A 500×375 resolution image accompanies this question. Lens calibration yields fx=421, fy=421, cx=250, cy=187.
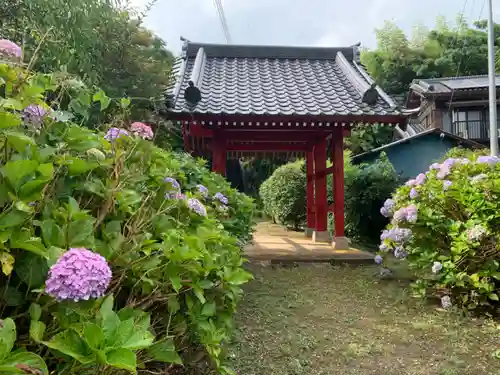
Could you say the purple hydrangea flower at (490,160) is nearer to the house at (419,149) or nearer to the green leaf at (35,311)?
the green leaf at (35,311)

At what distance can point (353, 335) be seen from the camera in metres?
3.22

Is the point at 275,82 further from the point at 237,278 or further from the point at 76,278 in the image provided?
the point at 76,278

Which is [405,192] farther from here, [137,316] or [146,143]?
[137,316]

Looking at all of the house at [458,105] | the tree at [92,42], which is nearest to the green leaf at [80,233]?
the tree at [92,42]

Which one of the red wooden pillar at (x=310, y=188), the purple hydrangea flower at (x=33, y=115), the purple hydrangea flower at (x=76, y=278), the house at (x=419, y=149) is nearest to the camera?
the purple hydrangea flower at (x=76, y=278)

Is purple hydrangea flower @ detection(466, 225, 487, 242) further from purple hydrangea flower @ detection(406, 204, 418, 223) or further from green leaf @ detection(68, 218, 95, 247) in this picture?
green leaf @ detection(68, 218, 95, 247)

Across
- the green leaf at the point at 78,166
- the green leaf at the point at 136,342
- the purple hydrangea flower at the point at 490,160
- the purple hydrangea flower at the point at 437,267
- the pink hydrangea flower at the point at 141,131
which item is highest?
the purple hydrangea flower at the point at 490,160

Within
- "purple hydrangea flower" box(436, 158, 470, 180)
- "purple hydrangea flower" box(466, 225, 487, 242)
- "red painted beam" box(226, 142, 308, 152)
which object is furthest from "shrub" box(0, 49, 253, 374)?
"red painted beam" box(226, 142, 308, 152)

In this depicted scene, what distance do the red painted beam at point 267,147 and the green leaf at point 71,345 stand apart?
7234 mm

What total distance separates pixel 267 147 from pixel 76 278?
7.71 m

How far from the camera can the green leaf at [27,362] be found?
2.43ft

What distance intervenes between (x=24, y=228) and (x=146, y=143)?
0.62 m

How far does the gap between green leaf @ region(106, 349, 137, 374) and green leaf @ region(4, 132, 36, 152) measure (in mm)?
598

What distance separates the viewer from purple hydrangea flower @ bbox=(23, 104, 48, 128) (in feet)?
4.14
